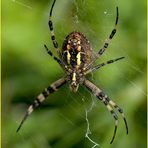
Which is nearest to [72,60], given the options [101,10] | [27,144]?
[101,10]

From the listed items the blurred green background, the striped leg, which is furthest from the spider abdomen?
the striped leg

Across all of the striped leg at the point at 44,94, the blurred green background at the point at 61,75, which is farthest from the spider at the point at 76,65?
the blurred green background at the point at 61,75

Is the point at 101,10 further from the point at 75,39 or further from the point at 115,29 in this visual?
the point at 75,39

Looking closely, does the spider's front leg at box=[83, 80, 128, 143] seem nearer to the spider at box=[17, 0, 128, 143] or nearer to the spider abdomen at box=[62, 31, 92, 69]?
the spider at box=[17, 0, 128, 143]

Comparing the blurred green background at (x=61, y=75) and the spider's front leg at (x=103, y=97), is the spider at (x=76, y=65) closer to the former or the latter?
the spider's front leg at (x=103, y=97)

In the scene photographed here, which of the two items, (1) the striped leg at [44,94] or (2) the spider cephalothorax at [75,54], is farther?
(1) the striped leg at [44,94]

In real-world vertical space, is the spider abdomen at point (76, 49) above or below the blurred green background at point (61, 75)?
above

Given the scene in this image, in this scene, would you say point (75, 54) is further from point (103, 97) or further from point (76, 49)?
point (103, 97)
